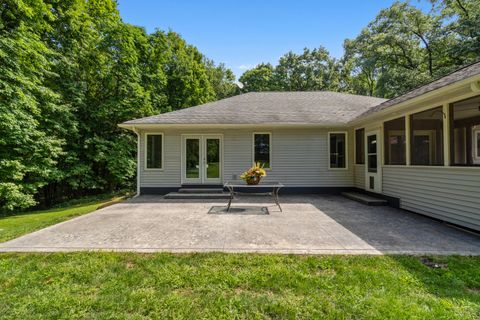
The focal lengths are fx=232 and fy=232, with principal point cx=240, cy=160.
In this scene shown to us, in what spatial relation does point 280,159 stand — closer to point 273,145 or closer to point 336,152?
point 273,145

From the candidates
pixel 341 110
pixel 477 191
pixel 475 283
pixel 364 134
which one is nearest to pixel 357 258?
pixel 475 283

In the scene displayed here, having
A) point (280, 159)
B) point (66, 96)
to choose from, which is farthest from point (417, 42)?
point (66, 96)

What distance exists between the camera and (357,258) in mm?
3217

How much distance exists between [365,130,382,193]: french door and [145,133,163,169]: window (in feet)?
26.0

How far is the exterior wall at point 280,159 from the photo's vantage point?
945cm

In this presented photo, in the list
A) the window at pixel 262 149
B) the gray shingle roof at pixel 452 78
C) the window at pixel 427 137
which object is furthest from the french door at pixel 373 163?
the window at pixel 262 149

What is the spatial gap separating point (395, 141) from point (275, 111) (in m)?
4.76

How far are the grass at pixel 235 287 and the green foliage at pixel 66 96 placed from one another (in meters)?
6.95

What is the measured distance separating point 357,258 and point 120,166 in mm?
10800

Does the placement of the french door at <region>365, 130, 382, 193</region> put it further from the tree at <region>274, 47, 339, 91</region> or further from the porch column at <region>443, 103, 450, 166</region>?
the tree at <region>274, 47, 339, 91</region>

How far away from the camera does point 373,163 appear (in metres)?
7.98

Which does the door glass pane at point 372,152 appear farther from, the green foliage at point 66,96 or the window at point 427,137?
the green foliage at point 66,96

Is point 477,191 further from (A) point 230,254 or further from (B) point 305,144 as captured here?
(B) point 305,144

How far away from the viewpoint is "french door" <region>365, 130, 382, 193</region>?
7539mm
